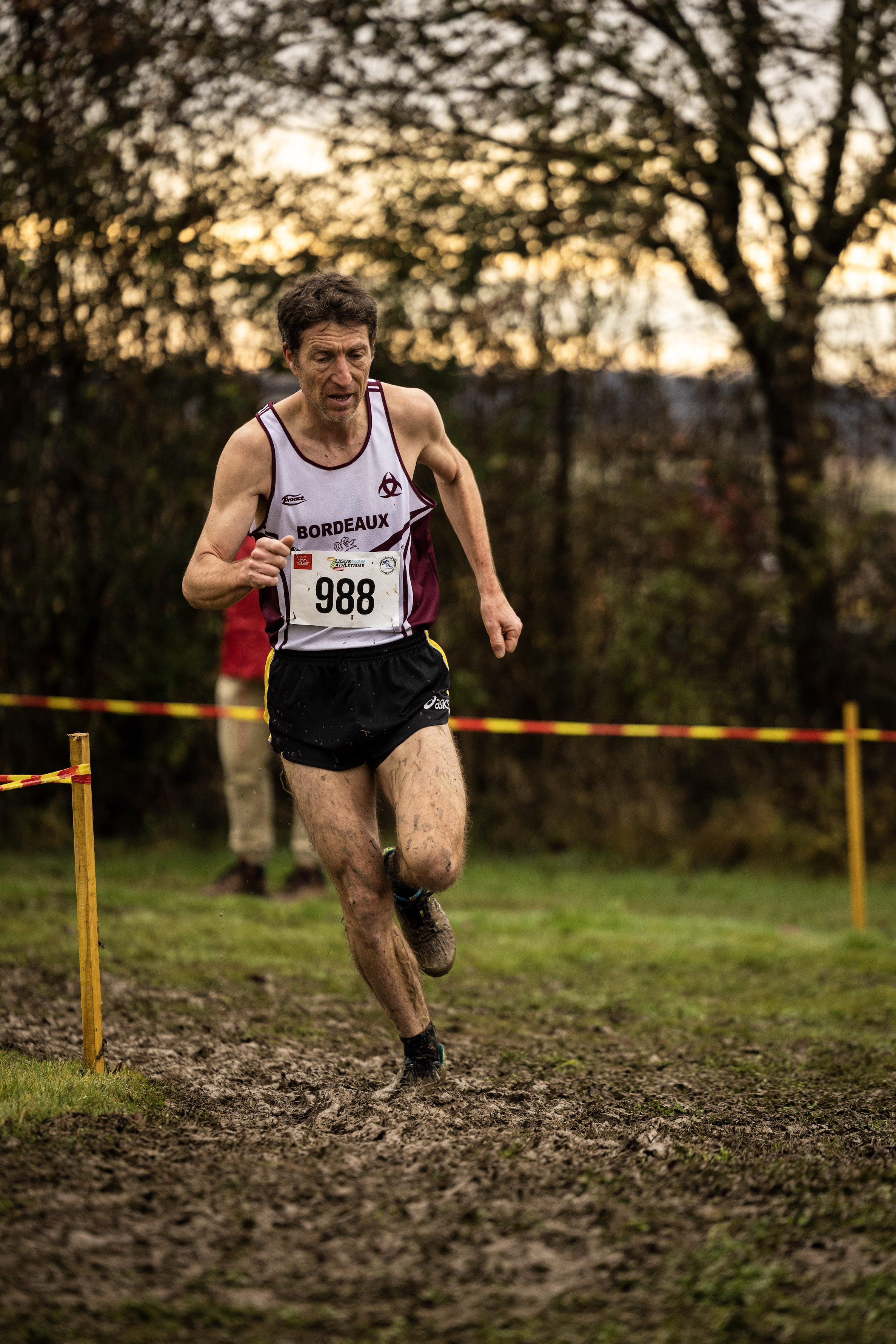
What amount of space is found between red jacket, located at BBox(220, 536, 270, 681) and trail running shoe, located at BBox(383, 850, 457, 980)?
383 centimetres

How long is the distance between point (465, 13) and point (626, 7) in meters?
1.11

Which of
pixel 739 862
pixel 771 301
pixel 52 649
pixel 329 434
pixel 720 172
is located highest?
pixel 720 172

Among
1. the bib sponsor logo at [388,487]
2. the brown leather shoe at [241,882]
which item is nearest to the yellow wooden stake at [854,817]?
the brown leather shoe at [241,882]

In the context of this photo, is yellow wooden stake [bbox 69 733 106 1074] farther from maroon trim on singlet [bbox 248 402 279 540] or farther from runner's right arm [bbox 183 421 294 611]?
maroon trim on singlet [bbox 248 402 279 540]

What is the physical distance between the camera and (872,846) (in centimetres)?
997

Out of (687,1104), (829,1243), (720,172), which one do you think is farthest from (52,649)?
(829,1243)

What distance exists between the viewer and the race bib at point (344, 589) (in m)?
3.93

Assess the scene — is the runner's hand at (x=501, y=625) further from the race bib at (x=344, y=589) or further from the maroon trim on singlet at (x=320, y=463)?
the maroon trim on singlet at (x=320, y=463)

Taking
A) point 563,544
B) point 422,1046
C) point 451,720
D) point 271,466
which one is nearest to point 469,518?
point 271,466

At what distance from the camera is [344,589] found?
3.95 meters

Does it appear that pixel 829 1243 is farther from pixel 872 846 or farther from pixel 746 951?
pixel 872 846

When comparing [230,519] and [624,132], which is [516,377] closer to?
[624,132]

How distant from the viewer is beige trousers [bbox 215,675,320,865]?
8.00 meters

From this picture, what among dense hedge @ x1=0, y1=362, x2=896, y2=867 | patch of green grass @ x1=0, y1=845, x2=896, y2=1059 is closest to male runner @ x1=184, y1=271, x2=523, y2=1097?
patch of green grass @ x1=0, y1=845, x2=896, y2=1059
